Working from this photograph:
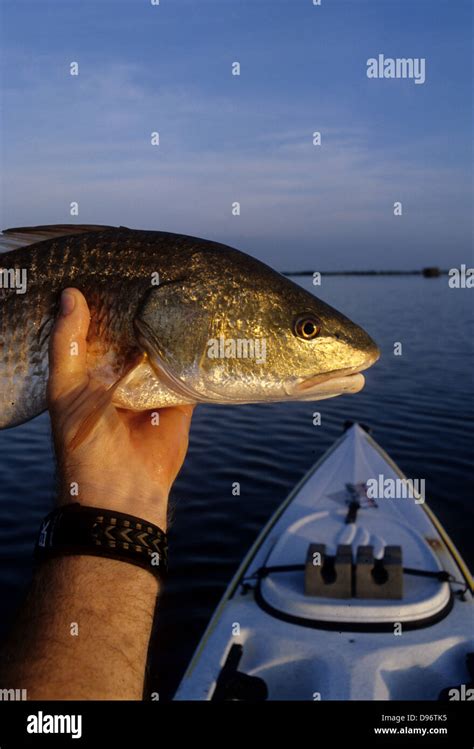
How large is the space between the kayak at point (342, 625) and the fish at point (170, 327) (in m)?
4.18

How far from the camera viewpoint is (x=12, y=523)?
13250 millimetres

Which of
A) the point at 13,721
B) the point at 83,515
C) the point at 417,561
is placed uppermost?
the point at 83,515

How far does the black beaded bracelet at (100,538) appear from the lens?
2.95 metres

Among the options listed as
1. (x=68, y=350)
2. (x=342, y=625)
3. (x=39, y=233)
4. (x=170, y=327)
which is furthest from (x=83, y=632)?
(x=342, y=625)

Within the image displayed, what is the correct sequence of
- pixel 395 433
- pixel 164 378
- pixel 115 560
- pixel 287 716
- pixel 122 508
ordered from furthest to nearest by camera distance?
pixel 395 433 → pixel 287 716 → pixel 164 378 → pixel 122 508 → pixel 115 560

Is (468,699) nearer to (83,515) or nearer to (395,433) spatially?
(83,515)

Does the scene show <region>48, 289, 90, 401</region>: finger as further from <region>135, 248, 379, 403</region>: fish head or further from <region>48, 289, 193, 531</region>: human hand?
<region>135, 248, 379, 403</region>: fish head

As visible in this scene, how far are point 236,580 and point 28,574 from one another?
15.0 feet

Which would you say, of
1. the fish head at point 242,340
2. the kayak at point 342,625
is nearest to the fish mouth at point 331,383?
the fish head at point 242,340

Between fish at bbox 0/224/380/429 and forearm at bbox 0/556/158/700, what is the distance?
1.17 meters

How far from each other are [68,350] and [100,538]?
1.16m

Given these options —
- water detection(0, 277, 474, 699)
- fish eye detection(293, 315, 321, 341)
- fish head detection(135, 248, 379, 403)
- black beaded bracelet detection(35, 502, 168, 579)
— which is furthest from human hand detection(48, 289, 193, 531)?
water detection(0, 277, 474, 699)

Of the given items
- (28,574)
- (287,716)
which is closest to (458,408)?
(28,574)

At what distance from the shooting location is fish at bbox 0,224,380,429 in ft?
12.4
